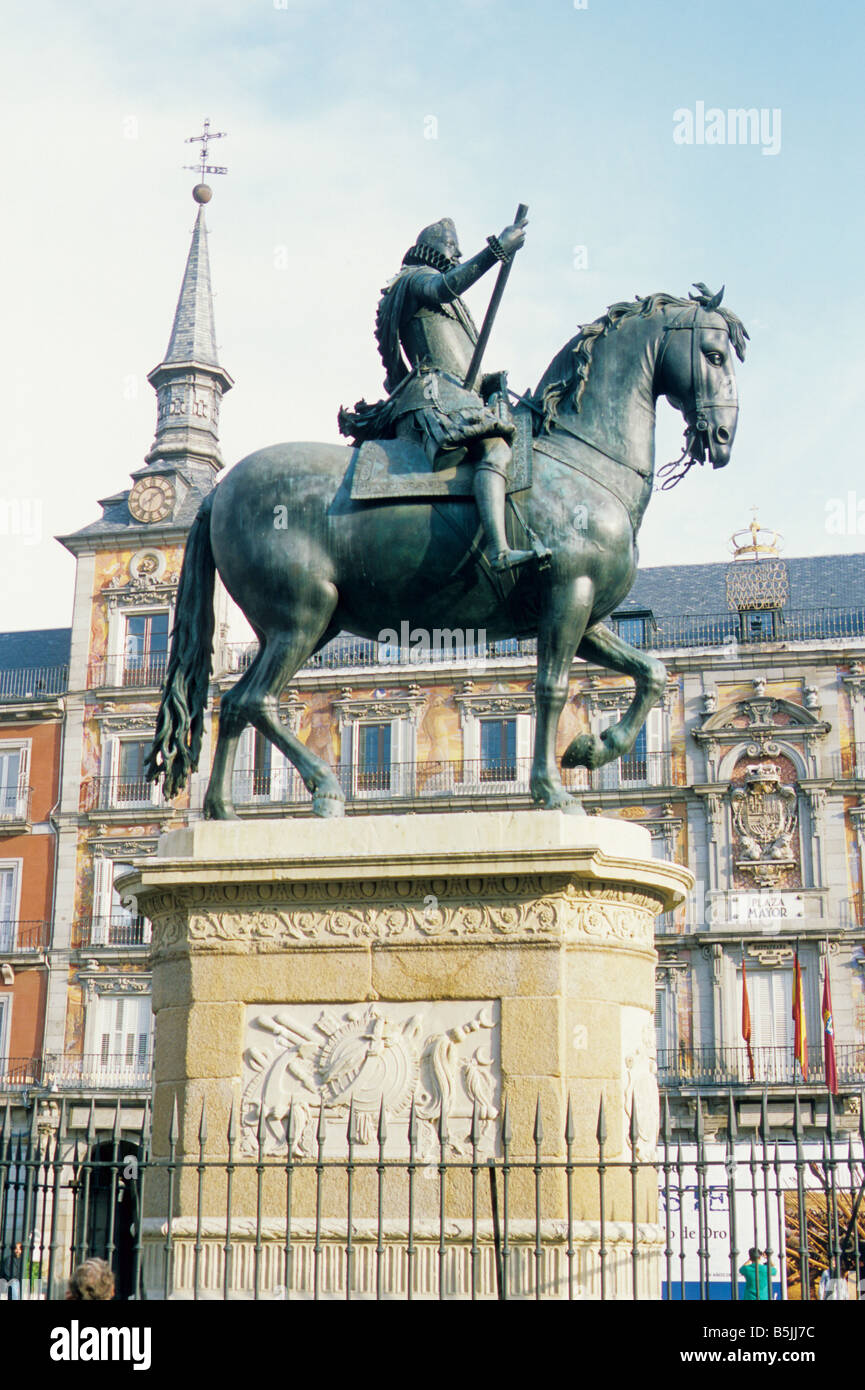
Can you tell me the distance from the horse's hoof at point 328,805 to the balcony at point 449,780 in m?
31.1

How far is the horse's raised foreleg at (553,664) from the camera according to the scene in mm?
8234

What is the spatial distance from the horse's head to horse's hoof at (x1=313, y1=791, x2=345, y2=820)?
8.74 feet

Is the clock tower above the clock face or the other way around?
the other way around

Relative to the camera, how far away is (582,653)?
29.2 feet

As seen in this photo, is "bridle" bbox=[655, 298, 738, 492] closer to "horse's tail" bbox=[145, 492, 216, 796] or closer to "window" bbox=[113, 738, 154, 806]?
"horse's tail" bbox=[145, 492, 216, 796]

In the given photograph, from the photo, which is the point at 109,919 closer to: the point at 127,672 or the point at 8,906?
the point at 8,906

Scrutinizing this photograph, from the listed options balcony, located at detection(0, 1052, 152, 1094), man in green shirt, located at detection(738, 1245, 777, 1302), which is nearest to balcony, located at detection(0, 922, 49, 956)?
balcony, located at detection(0, 1052, 152, 1094)

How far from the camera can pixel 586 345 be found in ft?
28.7

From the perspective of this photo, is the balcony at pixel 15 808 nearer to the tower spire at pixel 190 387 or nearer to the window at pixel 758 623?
the tower spire at pixel 190 387

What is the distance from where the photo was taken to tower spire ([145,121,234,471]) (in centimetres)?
4681

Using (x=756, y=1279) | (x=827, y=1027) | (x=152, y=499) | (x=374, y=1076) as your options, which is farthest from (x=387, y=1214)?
(x=152, y=499)
